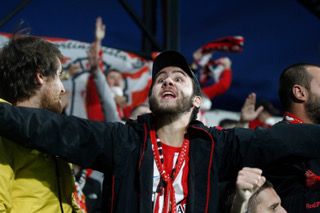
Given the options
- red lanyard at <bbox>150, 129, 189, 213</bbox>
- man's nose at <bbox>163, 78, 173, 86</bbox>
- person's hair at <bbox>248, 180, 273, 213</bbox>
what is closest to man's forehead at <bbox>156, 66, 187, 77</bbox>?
man's nose at <bbox>163, 78, 173, 86</bbox>

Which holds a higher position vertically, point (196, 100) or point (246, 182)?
point (196, 100)

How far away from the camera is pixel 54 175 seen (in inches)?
87.1

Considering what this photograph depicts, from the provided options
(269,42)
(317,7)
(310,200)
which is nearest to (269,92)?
(269,42)

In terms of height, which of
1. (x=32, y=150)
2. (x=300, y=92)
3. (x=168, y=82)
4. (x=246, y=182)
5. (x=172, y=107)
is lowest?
(x=246, y=182)

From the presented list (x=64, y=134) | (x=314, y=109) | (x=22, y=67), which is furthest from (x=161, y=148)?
(x=314, y=109)

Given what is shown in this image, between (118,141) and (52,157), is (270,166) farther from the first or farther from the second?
(52,157)

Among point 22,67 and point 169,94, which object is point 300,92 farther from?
point 22,67

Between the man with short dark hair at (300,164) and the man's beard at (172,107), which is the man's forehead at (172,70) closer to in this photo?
the man's beard at (172,107)

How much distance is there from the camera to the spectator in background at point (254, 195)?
213cm

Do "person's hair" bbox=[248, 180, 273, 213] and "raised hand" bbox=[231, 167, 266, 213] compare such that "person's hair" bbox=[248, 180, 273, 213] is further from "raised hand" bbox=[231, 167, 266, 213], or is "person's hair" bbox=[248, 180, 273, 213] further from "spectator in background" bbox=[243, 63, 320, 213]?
"raised hand" bbox=[231, 167, 266, 213]

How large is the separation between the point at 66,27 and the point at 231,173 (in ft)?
12.1

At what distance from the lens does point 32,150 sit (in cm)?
217

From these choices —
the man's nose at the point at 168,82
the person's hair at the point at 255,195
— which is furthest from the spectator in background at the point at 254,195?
the man's nose at the point at 168,82

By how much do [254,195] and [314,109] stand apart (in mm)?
677
